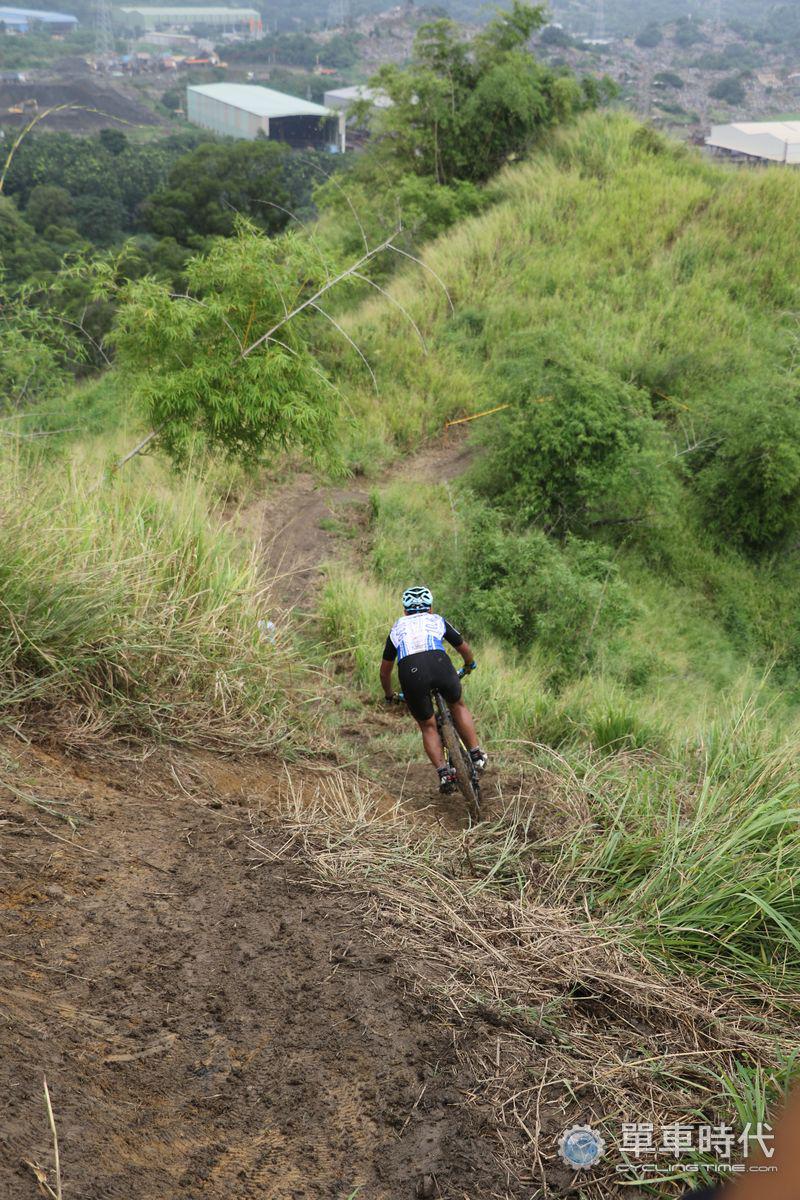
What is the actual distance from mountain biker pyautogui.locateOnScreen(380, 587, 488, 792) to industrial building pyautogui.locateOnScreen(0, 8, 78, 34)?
97.4 m

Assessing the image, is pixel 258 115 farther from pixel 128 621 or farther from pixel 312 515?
pixel 128 621

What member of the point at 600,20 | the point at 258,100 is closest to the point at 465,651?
the point at 258,100

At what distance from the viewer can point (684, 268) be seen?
16453 millimetres

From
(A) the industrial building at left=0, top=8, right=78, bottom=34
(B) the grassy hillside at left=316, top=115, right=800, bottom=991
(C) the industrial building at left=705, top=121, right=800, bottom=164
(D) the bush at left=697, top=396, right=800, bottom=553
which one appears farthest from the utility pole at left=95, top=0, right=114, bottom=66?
(D) the bush at left=697, top=396, right=800, bottom=553

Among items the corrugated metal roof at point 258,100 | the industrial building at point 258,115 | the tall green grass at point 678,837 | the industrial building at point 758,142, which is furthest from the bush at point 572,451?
the corrugated metal roof at point 258,100

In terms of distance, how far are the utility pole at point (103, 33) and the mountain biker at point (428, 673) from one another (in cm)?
8065

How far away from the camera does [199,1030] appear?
2664 millimetres

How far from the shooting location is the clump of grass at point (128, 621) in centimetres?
405

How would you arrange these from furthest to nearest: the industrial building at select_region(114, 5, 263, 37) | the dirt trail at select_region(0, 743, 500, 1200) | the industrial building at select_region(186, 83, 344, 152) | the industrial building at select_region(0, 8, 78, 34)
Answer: the industrial building at select_region(114, 5, 263, 37), the industrial building at select_region(0, 8, 78, 34), the industrial building at select_region(186, 83, 344, 152), the dirt trail at select_region(0, 743, 500, 1200)

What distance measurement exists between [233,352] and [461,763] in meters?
3.80

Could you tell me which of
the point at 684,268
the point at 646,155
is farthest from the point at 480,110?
the point at 684,268

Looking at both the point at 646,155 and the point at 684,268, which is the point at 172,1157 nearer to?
the point at 684,268

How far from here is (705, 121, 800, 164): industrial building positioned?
21.8m

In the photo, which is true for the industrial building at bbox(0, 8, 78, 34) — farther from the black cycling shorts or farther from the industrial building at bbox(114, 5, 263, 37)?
the black cycling shorts
